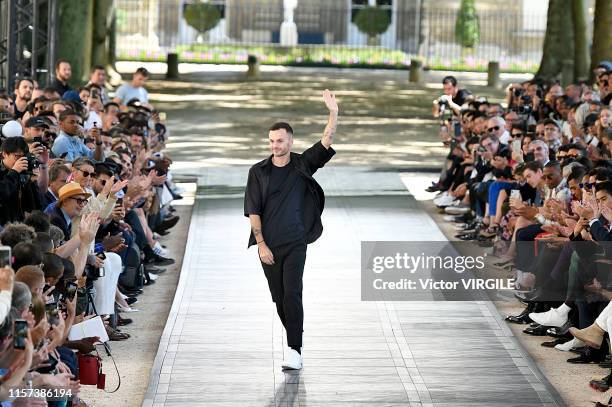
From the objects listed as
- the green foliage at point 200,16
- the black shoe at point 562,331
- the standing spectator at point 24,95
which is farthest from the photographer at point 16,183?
the green foliage at point 200,16

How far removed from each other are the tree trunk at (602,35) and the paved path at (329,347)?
15.6 m

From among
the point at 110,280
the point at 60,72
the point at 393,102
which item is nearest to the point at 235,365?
the point at 110,280

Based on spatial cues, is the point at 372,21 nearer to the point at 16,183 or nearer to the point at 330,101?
the point at 16,183

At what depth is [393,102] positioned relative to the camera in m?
42.9

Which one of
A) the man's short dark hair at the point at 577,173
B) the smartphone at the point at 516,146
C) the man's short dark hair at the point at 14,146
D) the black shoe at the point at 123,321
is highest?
the man's short dark hair at the point at 14,146

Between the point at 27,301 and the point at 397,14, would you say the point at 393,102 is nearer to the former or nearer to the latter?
the point at 397,14

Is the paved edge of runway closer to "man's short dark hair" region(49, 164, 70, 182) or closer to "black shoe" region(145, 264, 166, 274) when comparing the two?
"black shoe" region(145, 264, 166, 274)

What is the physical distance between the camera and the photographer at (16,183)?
13430 mm

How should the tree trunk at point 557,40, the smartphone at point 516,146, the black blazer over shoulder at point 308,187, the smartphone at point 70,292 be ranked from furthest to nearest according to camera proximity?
the tree trunk at point 557,40 → the smartphone at point 516,146 → the black blazer over shoulder at point 308,187 → the smartphone at point 70,292

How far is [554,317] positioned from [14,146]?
5.18 meters

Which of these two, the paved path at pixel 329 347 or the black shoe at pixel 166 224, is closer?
the paved path at pixel 329 347

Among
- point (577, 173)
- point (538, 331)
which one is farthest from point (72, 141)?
point (538, 331)

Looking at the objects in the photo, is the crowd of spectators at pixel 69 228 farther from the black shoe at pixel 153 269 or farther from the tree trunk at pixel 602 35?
the tree trunk at pixel 602 35

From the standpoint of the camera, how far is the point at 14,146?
44.9 ft
